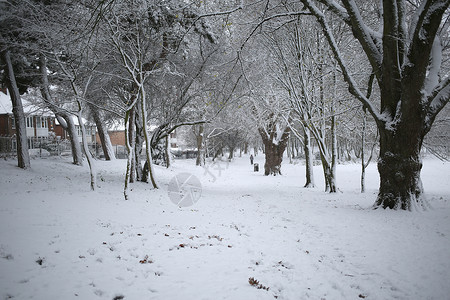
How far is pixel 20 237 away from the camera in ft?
14.5

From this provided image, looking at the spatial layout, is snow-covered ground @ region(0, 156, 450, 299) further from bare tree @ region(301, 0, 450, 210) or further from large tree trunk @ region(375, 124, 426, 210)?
bare tree @ region(301, 0, 450, 210)

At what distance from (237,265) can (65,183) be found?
10.0 meters

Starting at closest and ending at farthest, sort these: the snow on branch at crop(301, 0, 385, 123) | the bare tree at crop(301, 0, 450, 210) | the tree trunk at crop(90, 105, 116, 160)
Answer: the bare tree at crop(301, 0, 450, 210)
the snow on branch at crop(301, 0, 385, 123)
the tree trunk at crop(90, 105, 116, 160)

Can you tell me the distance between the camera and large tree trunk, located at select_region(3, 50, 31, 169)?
11.9 metres

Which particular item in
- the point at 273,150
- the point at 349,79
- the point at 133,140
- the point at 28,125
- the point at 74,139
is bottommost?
the point at 273,150

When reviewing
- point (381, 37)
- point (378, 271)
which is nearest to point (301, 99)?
point (381, 37)

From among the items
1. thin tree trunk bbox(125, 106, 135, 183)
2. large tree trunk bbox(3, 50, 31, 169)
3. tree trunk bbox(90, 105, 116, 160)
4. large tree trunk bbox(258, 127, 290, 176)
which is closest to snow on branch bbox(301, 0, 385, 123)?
thin tree trunk bbox(125, 106, 135, 183)

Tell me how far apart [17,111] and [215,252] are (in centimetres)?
1315

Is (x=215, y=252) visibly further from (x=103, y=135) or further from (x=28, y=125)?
(x=28, y=125)

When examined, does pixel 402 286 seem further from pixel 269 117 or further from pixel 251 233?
pixel 269 117

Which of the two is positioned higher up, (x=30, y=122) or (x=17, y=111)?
(x=30, y=122)

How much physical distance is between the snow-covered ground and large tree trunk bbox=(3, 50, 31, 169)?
21.2 ft

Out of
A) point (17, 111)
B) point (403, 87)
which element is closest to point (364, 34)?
point (403, 87)

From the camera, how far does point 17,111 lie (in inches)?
471
